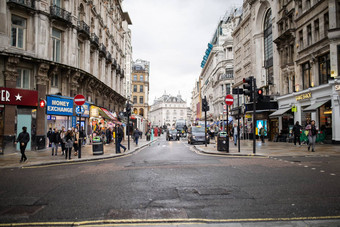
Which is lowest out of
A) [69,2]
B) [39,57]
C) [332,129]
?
[332,129]

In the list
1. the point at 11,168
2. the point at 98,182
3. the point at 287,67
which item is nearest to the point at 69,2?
the point at 11,168

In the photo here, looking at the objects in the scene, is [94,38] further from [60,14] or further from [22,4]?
[22,4]

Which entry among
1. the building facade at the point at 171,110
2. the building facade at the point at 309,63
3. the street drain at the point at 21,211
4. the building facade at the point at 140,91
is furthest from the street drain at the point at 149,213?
the building facade at the point at 171,110

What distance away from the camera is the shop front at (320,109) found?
832 inches

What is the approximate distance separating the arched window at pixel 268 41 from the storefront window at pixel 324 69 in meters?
11.7

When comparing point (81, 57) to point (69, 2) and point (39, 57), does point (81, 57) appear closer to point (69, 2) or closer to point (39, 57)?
point (69, 2)

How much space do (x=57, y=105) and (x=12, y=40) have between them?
5.65m

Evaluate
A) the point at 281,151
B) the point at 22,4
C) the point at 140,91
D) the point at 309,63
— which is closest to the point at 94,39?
the point at 22,4

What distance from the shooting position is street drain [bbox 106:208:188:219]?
15.0 feet

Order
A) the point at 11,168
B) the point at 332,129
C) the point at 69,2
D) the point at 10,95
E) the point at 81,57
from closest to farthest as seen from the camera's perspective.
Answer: the point at 11,168 < the point at 10,95 < the point at 332,129 < the point at 69,2 < the point at 81,57

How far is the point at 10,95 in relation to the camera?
1794 centimetres

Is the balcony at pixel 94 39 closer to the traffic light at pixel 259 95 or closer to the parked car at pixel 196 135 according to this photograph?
the parked car at pixel 196 135

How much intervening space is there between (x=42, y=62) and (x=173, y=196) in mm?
17630

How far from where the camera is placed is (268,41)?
35969 mm
